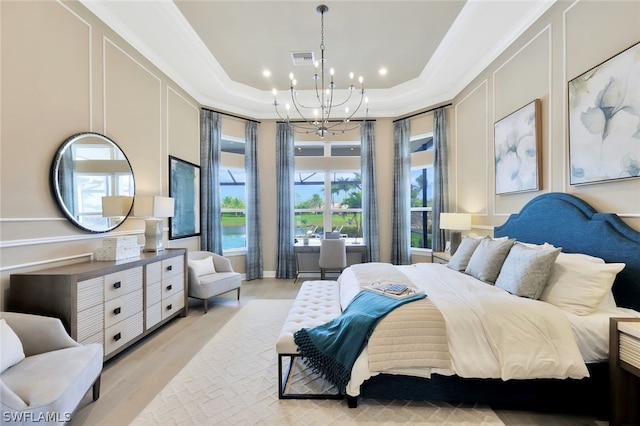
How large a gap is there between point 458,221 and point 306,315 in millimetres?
2704

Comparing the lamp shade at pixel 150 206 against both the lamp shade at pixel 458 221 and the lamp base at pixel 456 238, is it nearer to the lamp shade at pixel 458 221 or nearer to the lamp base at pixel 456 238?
the lamp shade at pixel 458 221

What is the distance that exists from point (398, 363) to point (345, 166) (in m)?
4.37

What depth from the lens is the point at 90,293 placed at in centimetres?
214

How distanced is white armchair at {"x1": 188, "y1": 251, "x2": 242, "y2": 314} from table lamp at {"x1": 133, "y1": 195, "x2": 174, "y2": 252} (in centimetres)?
63

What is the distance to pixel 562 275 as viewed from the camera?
206cm

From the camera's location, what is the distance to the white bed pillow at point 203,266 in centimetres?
381

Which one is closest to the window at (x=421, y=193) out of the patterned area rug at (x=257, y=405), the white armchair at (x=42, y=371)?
the patterned area rug at (x=257, y=405)

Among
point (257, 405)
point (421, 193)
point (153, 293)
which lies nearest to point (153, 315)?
point (153, 293)

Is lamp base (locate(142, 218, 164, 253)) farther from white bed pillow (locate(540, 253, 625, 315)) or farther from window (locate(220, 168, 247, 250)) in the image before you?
white bed pillow (locate(540, 253, 625, 315))

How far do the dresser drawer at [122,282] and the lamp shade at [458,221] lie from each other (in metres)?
3.86

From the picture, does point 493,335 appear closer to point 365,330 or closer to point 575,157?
point 365,330

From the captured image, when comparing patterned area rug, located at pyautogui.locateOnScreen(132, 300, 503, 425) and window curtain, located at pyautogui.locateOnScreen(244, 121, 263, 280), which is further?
window curtain, located at pyautogui.locateOnScreen(244, 121, 263, 280)

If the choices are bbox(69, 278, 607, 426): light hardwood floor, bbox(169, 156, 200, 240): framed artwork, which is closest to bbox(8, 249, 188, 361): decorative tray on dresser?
bbox(69, 278, 607, 426): light hardwood floor

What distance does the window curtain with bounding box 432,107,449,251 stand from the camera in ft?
15.7
